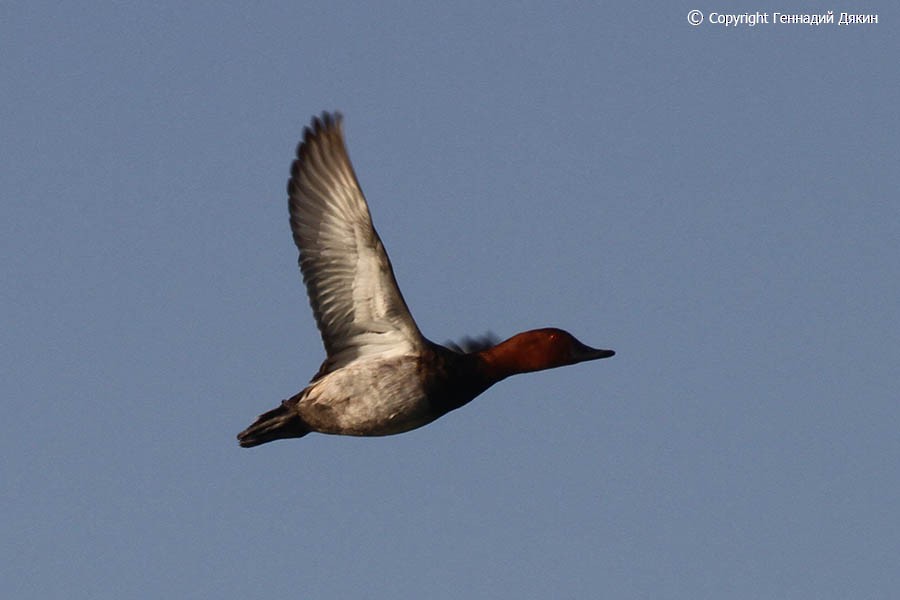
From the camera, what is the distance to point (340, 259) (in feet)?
62.2

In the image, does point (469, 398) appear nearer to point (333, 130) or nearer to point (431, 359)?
point (431, 359)

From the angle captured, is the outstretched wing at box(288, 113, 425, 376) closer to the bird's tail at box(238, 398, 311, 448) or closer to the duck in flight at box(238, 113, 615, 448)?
the duck in flight at box(238, 113, 615, 448)

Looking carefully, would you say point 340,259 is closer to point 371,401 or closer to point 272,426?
point 371,401

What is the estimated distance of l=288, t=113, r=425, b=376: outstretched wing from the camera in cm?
1889

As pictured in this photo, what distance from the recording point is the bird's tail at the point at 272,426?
19.4m

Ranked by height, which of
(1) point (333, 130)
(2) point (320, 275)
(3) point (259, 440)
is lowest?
(3) point (259, 440)

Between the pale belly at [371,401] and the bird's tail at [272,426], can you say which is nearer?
the pale belly at [371,401]

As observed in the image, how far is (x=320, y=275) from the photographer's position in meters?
19.1

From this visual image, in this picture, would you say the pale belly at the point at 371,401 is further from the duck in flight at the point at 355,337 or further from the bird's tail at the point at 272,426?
the bird's tail at the point at 272,426

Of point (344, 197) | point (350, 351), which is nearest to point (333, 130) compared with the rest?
point (344, 197)

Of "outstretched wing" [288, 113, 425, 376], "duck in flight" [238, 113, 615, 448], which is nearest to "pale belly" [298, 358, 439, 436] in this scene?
"duck in flight" [238, 113, 615, 448]

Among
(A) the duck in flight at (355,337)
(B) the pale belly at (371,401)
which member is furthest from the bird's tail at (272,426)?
(B) the pale belly at (371,401)

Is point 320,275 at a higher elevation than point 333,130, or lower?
lower

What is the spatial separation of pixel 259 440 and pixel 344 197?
7.58 ft
